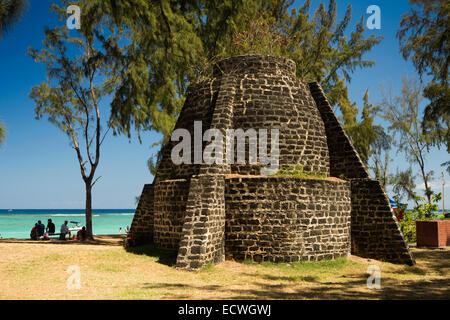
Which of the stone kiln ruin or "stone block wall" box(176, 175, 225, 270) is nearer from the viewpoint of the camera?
"stone block wall" box(176, 175, 225, 270)

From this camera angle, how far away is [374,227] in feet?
42.0

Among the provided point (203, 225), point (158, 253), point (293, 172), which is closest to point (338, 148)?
point (293, 172)

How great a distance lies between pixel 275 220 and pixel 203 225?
2.28 meters

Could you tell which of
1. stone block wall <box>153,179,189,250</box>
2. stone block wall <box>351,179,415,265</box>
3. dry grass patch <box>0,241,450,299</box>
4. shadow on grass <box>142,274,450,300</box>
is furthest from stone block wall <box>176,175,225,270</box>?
stone block wall <box>351,179,415,265</box>

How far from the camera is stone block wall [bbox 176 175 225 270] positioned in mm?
9586

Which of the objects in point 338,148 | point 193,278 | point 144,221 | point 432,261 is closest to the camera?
point 193,278

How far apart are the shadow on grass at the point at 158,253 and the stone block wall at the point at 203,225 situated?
0.95 metres

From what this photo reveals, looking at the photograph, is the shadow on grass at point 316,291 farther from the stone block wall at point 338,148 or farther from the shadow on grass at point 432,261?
the stone block wall at point 338,148

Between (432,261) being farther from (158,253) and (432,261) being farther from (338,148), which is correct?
(158,253)

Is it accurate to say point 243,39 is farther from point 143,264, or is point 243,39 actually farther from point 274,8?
point 143,264

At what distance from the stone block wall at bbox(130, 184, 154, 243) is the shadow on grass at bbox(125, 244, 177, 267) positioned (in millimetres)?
1316

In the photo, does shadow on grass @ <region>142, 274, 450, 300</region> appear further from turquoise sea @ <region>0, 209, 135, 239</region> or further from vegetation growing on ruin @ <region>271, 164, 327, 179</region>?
turquoise sea @ <region>0, 209, 135, 239</region>

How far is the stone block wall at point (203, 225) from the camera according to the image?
959 cm

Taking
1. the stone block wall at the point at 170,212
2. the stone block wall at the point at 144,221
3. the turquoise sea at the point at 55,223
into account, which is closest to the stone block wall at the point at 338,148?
the stone block wall at the point at 170,212
